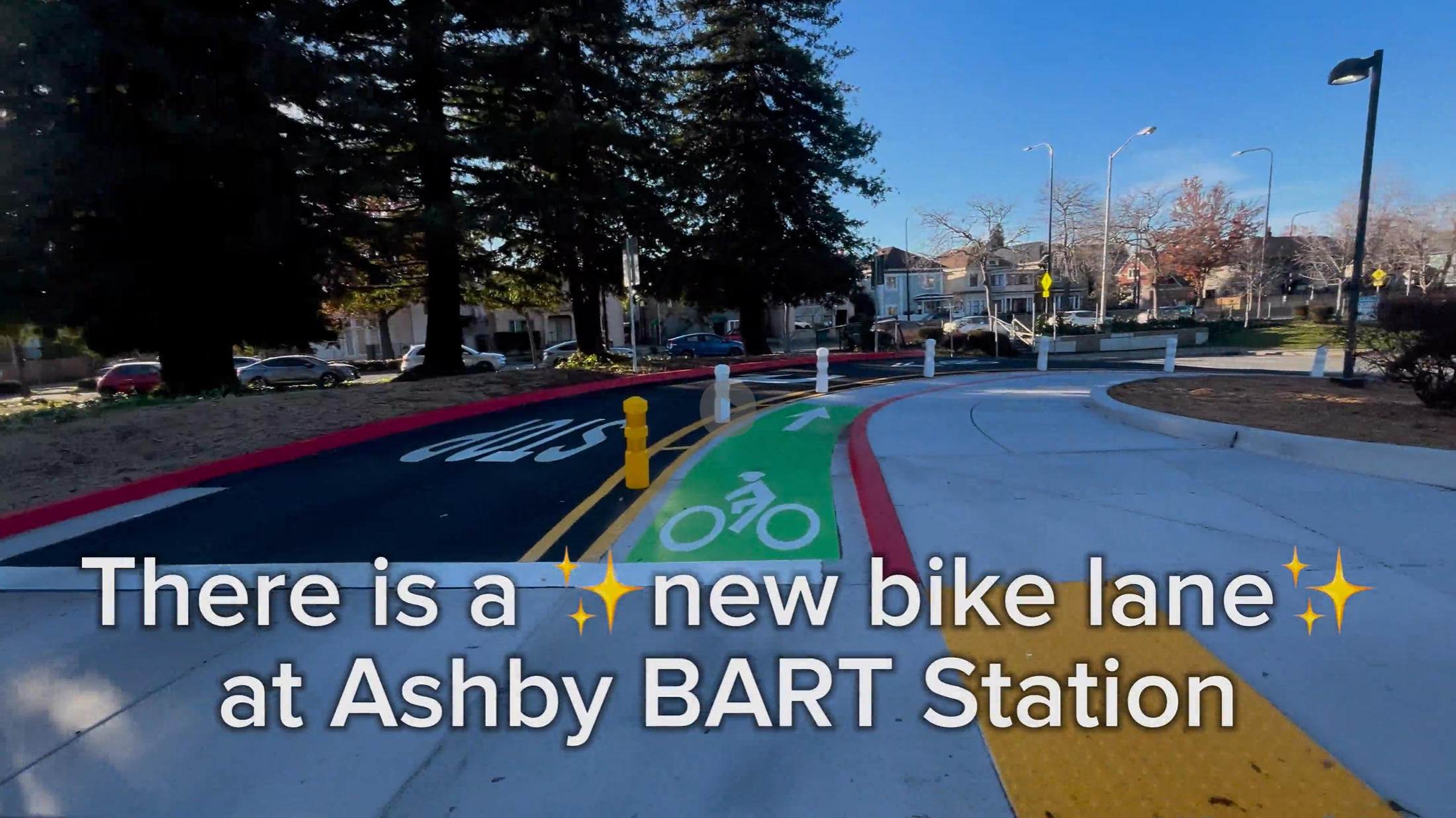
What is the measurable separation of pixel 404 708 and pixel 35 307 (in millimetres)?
16201

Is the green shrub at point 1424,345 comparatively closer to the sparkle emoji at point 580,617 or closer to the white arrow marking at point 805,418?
the white arrow marking at point 805,418

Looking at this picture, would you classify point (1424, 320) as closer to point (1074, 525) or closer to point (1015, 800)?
point (1074, 525)

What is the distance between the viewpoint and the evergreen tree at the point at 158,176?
468 inches

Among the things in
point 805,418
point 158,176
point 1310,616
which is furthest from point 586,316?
point 1310,616

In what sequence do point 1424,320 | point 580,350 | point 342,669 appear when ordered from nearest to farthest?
point 342,669, point 1424,320, point 580,350

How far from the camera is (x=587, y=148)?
19.1 meters

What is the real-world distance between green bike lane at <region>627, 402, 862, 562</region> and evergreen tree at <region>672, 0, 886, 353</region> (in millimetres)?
17004

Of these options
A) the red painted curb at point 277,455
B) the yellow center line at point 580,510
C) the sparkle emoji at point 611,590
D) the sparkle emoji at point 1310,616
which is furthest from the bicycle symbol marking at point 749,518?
the red painted curb at point 277,455

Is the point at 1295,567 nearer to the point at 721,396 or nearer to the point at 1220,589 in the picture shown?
the point at 1220,589

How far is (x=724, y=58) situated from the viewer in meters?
25.0

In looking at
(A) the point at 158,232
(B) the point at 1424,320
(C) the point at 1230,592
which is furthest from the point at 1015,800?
(A) the point at 158,232

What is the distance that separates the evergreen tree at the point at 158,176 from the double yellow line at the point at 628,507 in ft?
33.2

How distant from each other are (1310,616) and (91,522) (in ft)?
30.0

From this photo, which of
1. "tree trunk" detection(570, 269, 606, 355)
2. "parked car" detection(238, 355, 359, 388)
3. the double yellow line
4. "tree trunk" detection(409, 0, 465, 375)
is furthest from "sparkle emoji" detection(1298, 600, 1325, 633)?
"parked car" detection(238, 355, 359, 388)
